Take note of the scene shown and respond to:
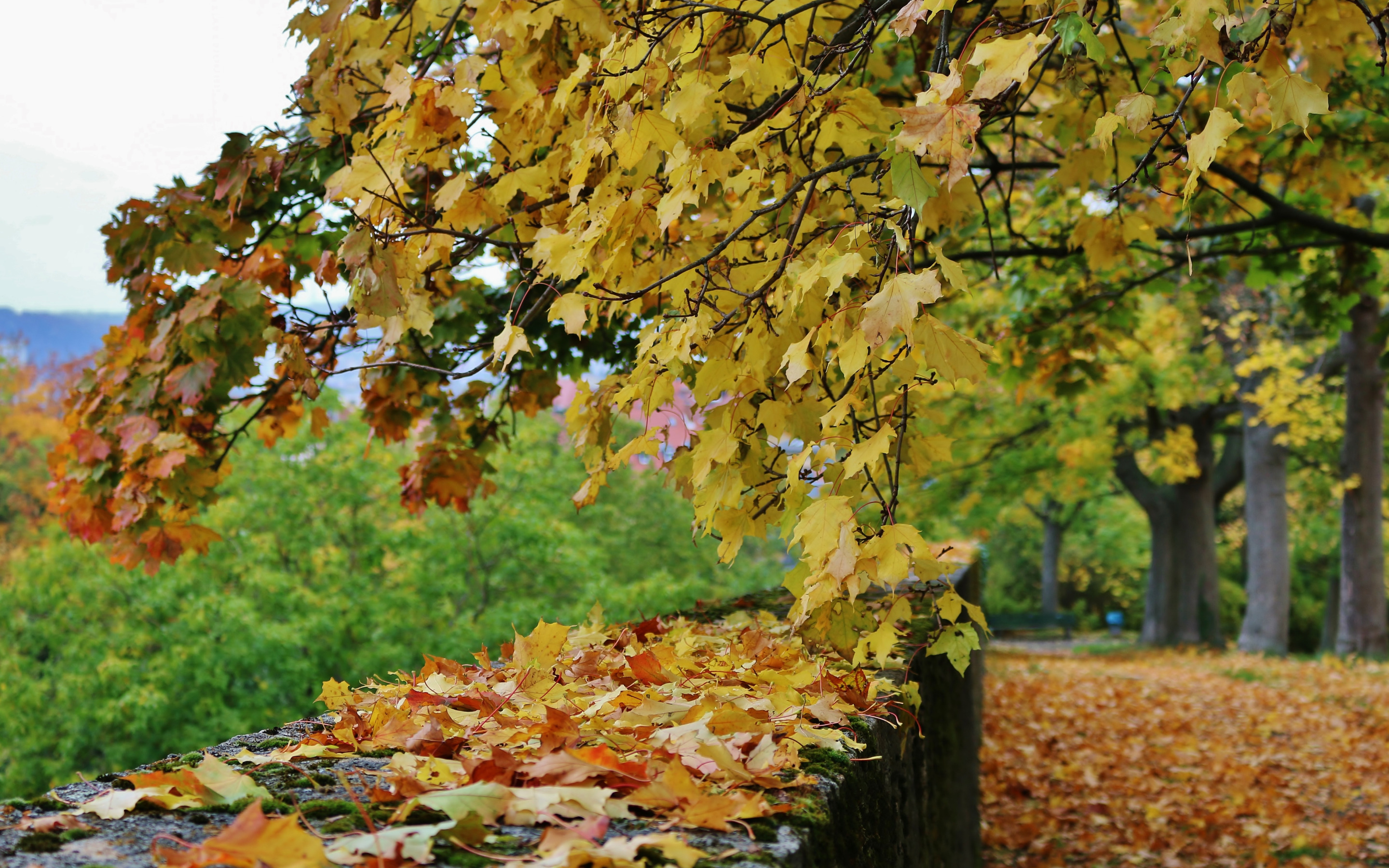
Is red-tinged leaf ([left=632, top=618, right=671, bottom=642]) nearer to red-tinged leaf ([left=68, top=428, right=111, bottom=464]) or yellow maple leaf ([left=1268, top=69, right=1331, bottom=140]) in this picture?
yellow maple leaf ([left=1268, top=69, right=1331, bottom=140])

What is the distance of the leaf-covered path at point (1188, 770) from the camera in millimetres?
5734

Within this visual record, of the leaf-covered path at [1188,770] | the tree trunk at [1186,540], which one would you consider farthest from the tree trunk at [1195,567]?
the leaf-covered path at [1188,770]

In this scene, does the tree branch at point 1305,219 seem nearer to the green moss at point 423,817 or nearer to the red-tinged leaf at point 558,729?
the red-tinged leaf at point 558,729

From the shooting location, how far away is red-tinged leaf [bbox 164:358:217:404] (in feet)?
12.4

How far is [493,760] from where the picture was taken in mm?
1398

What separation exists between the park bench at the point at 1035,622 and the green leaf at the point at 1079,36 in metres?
26.5

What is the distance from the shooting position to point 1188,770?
295 inches

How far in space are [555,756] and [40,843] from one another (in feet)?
2.01

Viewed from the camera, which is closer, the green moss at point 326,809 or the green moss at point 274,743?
the green moss at point 326,809

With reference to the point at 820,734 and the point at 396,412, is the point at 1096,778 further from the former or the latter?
the point at 820,734

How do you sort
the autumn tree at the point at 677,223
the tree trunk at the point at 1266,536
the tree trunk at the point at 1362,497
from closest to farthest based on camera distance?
1. the autumn tree at the point at 677,223
2. the tree trunk at the point at 1362,497
3. the tree trunk at the point at 1266,536

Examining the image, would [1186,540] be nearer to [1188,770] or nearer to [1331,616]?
[1331,616]

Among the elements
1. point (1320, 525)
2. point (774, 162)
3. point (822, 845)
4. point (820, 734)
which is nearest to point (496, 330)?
point (774, 162)

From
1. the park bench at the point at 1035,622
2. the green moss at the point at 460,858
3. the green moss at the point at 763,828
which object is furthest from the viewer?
the park bench at the point at 1035,622
